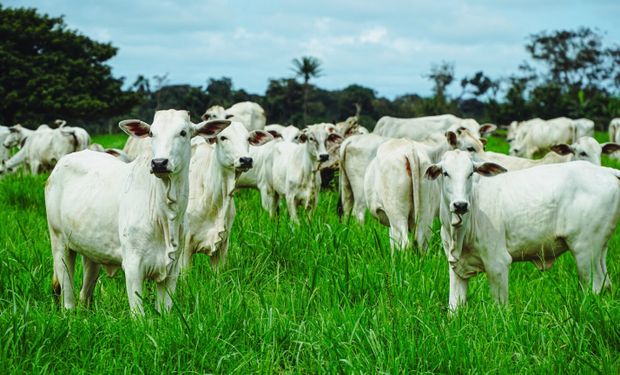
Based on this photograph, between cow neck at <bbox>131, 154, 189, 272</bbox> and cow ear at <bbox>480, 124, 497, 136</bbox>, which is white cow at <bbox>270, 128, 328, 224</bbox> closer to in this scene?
cow ear at <bbox>480, 124, 497, 136</bbox>

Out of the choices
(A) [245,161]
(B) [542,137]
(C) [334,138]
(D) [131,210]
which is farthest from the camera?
(B) [542,137]

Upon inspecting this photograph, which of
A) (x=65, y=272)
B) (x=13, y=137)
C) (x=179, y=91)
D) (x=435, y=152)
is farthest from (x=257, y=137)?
(x=179, y=91)

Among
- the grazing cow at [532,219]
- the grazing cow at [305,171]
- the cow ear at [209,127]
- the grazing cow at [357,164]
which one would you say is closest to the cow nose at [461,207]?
the grazing cow at [532,219]

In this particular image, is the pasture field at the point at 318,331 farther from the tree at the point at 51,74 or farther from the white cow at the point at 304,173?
the tree at the point at 51,74

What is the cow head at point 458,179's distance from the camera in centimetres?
554

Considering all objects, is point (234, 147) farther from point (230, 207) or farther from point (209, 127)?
point (209, 127)

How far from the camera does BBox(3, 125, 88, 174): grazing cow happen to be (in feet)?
58.4

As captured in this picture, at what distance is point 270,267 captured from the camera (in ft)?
21.9

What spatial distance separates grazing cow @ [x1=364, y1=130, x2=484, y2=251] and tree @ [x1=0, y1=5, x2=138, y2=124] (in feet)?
101

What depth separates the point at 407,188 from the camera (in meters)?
8.09

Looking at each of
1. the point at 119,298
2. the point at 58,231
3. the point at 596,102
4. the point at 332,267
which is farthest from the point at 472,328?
the point at 596,102

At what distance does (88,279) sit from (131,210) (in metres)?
1.19

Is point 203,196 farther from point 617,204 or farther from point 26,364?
point 617,204

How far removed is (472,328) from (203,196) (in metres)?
3.02
